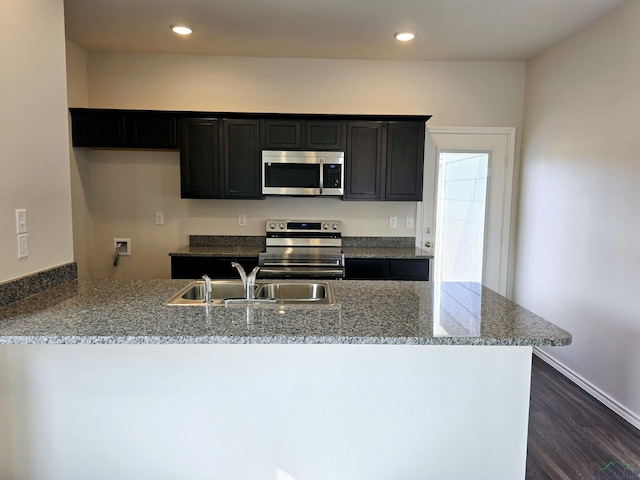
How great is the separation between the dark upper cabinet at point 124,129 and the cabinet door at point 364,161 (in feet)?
5.14

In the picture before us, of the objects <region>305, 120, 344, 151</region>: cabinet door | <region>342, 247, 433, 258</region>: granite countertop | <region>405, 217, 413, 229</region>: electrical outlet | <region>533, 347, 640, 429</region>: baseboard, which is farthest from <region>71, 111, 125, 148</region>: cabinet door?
<region>533, 347, 640, 429</region>: baseboard

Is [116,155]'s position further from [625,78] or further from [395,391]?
[625,78]

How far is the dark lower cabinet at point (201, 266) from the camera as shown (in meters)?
3.45

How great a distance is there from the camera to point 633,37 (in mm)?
2576

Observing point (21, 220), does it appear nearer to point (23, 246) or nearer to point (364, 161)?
point (23, 246)

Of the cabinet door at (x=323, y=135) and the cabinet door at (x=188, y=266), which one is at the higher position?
the cabinet door at (x=323, y=135)

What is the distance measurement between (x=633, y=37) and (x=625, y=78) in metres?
0.25

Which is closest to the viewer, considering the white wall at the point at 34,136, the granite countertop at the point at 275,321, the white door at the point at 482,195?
the granite countertop at the point at 275,321

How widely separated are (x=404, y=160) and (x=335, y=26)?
1.26 metres

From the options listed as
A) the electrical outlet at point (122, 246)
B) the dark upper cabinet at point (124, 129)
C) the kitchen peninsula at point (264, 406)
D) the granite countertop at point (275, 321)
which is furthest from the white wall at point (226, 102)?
the kitchen peninsula at point (264, 406)

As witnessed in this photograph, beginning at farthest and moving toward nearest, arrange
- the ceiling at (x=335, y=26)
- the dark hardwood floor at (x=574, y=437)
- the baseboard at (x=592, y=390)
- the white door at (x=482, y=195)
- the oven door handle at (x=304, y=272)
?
the white door at (x=482, y=195), the oven door handle at (x=304, y=272), the ceiling at (x=335, y=26), the baseboard at (x=592, y=390), the dark hardwood floor at (x=574, y=437)

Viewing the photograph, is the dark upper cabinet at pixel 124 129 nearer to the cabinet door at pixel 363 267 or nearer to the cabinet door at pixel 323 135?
the cabinet door at pixel 323 135

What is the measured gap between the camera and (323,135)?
357 cm

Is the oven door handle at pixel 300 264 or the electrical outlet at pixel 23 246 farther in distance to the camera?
the oven door handle at pixel 300 264
